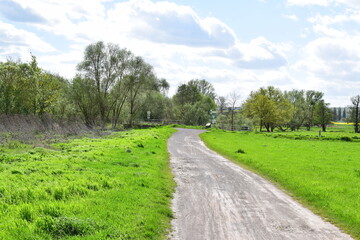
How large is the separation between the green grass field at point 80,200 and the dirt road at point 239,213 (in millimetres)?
608

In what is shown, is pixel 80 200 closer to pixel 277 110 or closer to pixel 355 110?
pixel 277 110

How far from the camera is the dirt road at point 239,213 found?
24.3 ft

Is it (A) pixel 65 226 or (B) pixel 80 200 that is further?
(B) pixel 80 200

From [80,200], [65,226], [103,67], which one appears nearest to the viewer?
[65,226]

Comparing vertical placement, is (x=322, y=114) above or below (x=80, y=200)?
above

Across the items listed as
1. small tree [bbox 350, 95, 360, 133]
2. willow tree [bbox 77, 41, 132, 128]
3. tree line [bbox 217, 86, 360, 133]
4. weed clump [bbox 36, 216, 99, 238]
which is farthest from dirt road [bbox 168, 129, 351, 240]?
small tree [bbox 350, 95, 360, 133]

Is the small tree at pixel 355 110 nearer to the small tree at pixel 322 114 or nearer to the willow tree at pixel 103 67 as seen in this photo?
the small tree at pixel 322 114

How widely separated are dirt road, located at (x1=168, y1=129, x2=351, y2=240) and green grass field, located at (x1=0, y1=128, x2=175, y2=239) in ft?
2.00

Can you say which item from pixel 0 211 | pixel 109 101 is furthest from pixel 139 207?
pixel 109 101

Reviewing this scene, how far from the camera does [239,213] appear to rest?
896cm

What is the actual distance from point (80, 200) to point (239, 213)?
184 inches

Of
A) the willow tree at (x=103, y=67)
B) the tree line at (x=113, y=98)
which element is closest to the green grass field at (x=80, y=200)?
the tree line at (x=113, y=98)

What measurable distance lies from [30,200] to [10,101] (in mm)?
35318

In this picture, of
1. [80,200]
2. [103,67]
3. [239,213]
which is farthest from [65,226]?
[103,67]
